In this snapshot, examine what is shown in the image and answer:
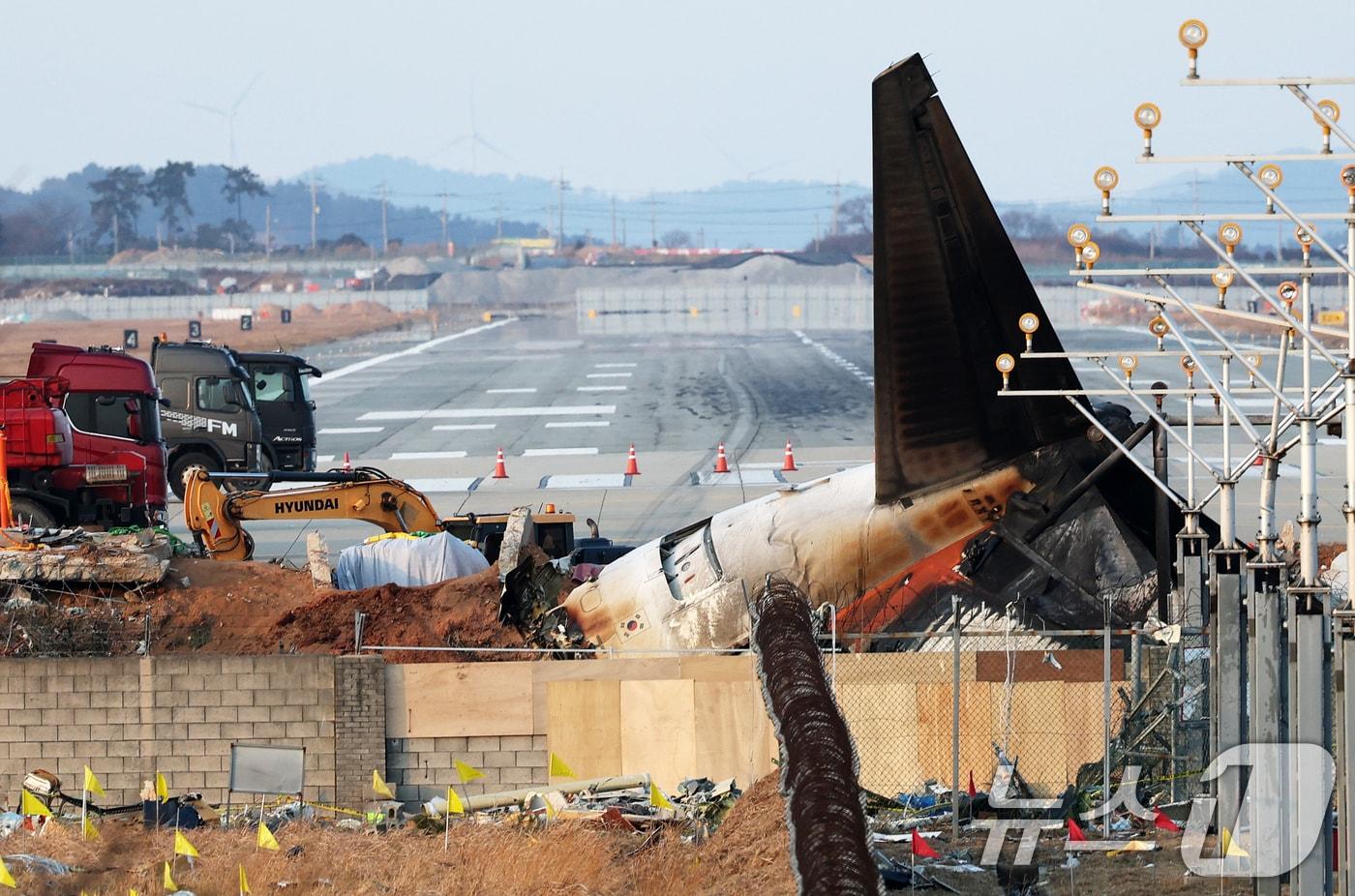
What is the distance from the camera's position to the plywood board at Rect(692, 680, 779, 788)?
65.3 ft

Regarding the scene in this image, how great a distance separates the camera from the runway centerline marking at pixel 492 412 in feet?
202

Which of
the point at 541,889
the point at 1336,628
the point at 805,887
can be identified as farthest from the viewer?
the point at 541,889

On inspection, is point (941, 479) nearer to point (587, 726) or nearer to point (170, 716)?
point (587, 726)

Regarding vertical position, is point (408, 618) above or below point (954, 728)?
above

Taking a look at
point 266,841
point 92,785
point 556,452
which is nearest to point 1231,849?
point 266,841

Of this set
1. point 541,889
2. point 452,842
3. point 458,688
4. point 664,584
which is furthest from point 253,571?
point 541,889

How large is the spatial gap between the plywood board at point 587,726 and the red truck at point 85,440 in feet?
44.7

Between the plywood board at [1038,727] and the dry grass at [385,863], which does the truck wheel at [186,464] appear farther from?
the plywood board at [1038,727]

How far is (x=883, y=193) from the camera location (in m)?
19.5

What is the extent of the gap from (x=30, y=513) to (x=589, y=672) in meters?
14.0

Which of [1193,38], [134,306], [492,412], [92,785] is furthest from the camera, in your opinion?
[134,306]

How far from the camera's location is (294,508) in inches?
1043

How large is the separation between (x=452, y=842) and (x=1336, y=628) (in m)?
8.76

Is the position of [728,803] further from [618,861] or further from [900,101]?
[900,101]
